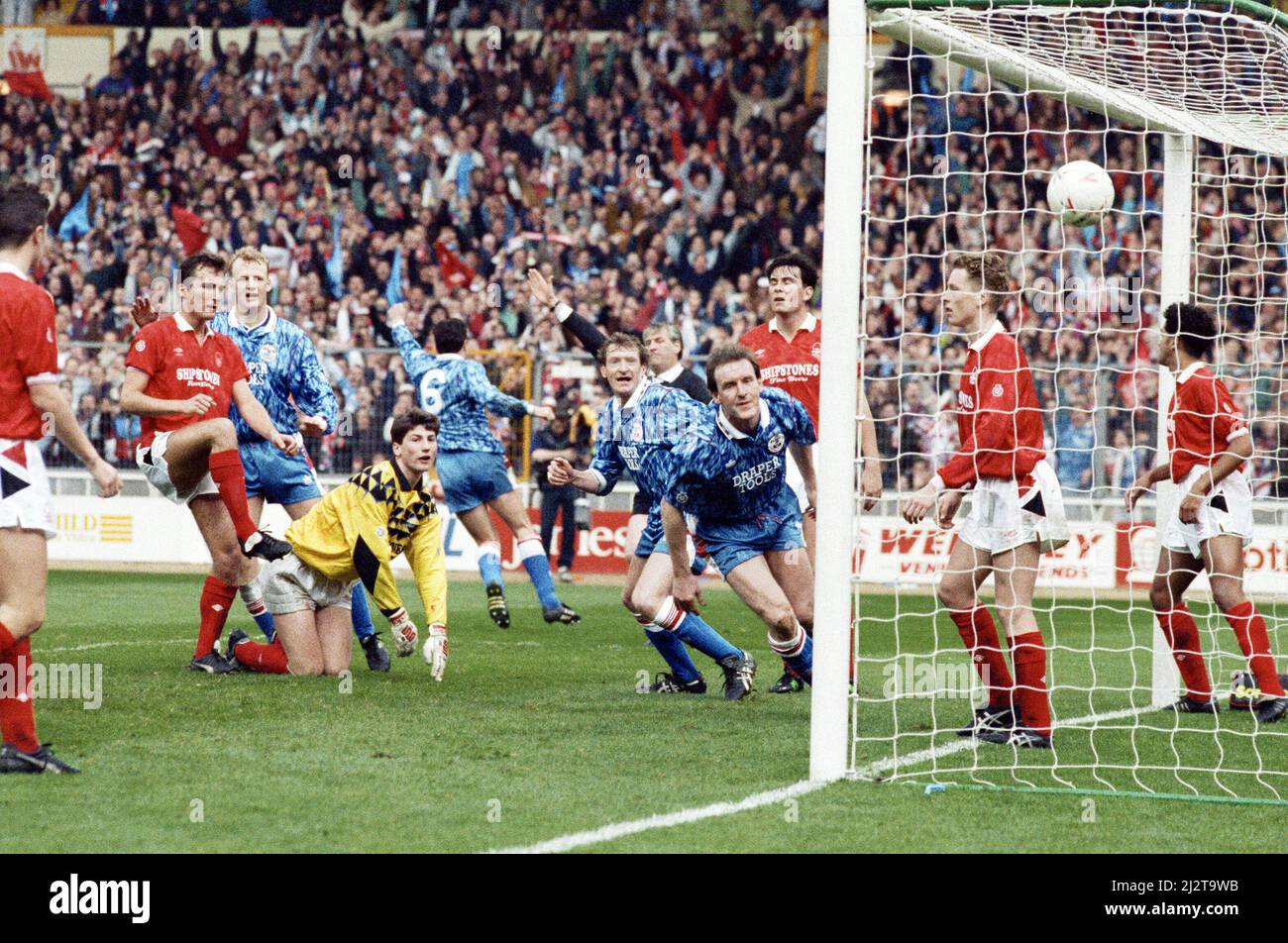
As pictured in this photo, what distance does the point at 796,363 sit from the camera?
9.09 meters

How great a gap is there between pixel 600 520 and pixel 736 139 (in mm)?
7476

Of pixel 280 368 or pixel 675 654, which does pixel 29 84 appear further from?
pixel 675 654

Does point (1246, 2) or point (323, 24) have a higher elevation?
point (323, 24)

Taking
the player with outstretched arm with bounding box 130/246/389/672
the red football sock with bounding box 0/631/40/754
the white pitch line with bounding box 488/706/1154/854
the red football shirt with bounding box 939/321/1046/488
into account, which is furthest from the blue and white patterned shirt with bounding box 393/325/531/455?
the red football sock with bounding box 0/631/40/754

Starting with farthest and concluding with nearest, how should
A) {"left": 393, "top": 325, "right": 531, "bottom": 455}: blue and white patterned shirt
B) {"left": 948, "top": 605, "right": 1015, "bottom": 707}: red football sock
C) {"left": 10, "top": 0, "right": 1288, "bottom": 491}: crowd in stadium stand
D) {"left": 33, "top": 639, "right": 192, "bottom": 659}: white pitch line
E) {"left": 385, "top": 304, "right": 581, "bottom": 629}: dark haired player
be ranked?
{"left": 10, "top": 0, "right": 1288, "bottom": 491}: crowd in stadium stand < {"left": 393, "top": 325, "right": 531, "bottom": 455}: blue and white patterned shirt < {"left": 385, "top": 304, "right": 581, "bottom": 629}: dark haired player < {"left": 33, "top": 639, "right": 192, "bottom": 659}: white pitch line < {"left": 948, "top": 605, "right": 1015, "bottom": 707}: red football sock

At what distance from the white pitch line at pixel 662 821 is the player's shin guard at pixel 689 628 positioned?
2.32 meters

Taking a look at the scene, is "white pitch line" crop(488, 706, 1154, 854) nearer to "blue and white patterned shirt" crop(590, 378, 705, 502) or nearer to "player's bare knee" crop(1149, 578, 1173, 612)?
"player's bare knee" crop(1149, 578, 1173, 612)

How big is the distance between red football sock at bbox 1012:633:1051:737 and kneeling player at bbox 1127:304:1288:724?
4.43ft

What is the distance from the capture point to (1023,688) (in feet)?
22.8

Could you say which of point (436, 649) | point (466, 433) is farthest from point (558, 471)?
point (466, 433)

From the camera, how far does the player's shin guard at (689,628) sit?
8328 mm

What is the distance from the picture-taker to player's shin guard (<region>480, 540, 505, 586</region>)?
38.3ft
